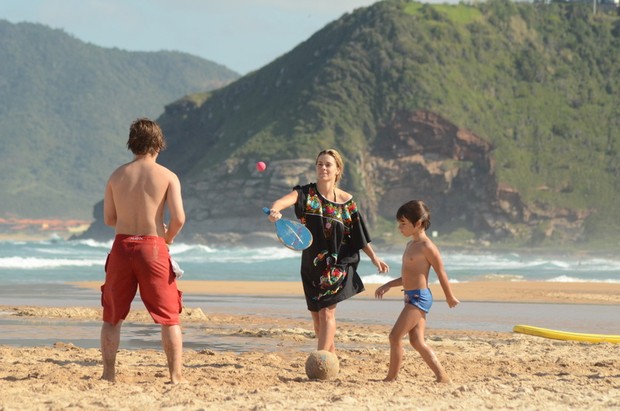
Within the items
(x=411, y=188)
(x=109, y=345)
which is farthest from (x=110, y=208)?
(x=411, y=188)

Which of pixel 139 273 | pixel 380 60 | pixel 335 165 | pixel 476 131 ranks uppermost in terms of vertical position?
pixel 380 60

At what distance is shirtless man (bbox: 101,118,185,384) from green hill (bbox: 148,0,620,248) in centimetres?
9070

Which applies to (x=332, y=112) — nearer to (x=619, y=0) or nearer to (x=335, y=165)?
(x=619, y=0)

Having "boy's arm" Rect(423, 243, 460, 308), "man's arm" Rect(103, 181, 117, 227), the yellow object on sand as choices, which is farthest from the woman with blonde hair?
the yellow object on sand

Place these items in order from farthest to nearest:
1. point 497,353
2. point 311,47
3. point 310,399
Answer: point 311,47 → point 497,353 → point 310,399

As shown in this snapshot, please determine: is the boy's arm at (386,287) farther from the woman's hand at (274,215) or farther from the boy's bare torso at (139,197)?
the boy's bare torso at (139,197)

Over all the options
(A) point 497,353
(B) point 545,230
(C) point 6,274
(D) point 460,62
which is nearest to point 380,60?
(D) point 460,62

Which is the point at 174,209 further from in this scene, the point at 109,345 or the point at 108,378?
the point at 108,378

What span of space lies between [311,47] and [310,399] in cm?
11667

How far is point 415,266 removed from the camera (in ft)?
26.1

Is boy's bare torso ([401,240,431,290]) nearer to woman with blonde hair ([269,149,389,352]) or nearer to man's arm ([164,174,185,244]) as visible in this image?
woman with blonde hair ([269,149,389,352])

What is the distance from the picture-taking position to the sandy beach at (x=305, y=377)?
683 cm

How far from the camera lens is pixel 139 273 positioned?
284 inches

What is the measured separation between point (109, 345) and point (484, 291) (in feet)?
59.9
